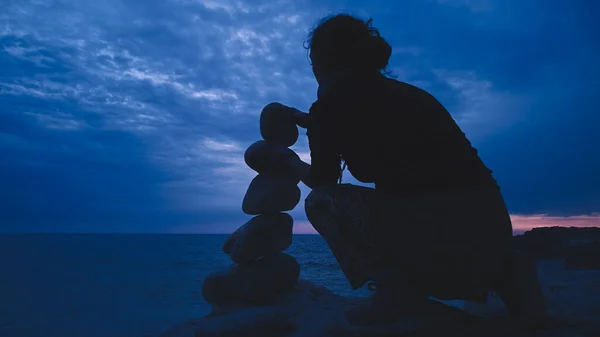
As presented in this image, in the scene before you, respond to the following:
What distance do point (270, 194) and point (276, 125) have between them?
69cm

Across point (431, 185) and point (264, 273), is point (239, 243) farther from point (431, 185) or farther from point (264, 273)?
point (431, 185)

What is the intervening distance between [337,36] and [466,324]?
1780mm

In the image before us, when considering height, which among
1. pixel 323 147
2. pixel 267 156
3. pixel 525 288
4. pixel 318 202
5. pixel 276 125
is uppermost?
pixel 276 125

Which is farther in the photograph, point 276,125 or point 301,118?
point 276,125

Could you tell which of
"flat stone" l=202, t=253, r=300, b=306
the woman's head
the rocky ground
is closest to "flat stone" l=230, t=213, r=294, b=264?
"flat stone" l=202, t=253, r=300, b=306

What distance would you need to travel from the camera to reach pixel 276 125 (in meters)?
3.31

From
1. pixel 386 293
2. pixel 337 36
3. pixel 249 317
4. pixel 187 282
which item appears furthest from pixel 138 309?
pixel 337 36

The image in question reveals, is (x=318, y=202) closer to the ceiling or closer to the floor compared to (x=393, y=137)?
closer to the floor

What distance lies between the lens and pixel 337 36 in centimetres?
207

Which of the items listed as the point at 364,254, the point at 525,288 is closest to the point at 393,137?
the point at 364,254

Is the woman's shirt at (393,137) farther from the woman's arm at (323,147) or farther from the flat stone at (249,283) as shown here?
the flat stone at (249,283)

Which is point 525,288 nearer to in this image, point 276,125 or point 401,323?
point 401,323

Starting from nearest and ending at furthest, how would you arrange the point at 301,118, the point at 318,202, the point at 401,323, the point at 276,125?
the point at 401,323
the point at 318,202
the point at 301,118
the point at 276,125

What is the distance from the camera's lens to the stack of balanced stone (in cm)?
332
